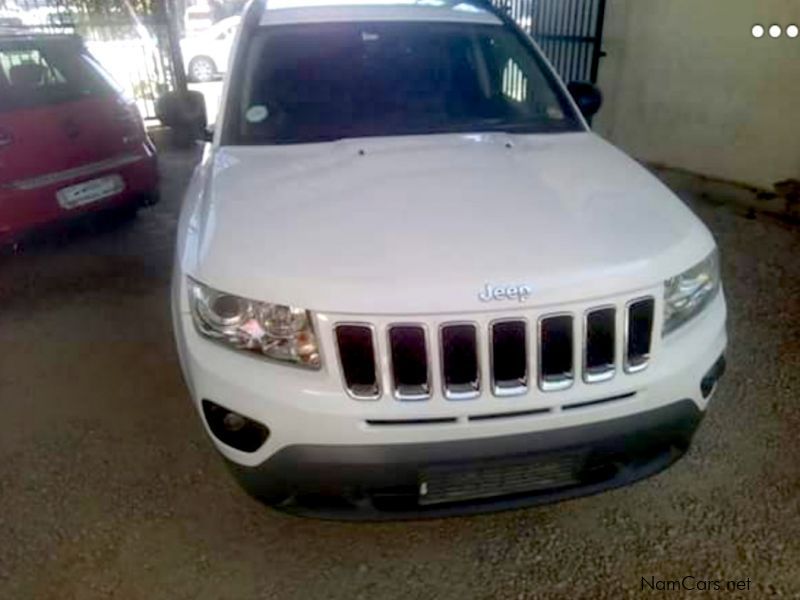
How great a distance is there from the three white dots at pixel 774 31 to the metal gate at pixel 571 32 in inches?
58.8

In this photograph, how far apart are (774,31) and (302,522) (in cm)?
498

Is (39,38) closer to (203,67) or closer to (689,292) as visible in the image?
(689,292)

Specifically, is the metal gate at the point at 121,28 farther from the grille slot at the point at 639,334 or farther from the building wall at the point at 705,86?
the grille slot at the point at 639,334

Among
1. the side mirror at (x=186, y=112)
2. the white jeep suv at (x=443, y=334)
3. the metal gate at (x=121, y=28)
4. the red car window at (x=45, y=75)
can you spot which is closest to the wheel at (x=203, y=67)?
the metal gate at (x=121, y=28)

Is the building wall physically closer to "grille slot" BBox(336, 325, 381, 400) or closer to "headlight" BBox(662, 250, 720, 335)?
"headlight" BBox(662, 250, 720, 335)

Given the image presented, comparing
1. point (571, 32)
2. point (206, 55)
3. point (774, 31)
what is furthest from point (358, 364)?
point (206, 55)

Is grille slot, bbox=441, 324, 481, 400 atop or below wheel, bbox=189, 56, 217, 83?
atop

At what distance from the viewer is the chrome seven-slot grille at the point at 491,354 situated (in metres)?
1.65

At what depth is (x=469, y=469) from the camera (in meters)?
1.73

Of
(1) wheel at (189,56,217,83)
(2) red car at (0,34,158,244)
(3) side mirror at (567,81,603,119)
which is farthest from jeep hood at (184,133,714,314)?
(1) wheel at (189,56,217,83)

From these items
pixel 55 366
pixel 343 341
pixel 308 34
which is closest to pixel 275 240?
pixel 343 341

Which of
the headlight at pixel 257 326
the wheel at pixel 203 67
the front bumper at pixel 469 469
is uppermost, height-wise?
the headlight at pixel 257 326

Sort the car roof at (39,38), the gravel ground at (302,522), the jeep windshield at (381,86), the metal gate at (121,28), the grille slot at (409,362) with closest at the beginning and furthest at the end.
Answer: the grille slot at (409,362) → the gravel ground at (302,522) → the jeep windshield at (381,86) → the car roof at (39,38) → the metal gate at (121,28)

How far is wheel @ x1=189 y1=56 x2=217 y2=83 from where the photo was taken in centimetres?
1421
